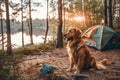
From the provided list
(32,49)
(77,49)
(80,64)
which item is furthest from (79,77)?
(32,49)

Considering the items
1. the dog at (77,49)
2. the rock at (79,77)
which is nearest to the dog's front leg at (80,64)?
the dog at (77,49)

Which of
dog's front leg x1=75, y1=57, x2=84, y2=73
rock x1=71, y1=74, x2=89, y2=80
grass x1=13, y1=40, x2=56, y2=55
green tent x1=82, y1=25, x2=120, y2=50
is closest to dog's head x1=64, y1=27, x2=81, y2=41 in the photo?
dog's front leg x1=75, y1=57, x2=84, y2=73

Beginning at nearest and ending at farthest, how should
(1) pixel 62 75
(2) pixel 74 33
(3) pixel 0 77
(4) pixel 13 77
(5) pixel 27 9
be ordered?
(3) pixel 0 77 < (4) pixel 13 77 < (1) pixel 62 75 < (2) pixel 74 33 < (5) pixel 27 9

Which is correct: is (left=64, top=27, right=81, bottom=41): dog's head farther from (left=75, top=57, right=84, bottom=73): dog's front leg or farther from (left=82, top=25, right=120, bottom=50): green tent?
(left=82, top=25, right=120, bottom=50): green tent

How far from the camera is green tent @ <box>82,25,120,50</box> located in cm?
1339

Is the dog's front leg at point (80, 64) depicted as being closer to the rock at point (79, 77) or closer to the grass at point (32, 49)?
the rock at point (79, 77)

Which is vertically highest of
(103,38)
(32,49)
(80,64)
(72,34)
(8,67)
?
(72,34)

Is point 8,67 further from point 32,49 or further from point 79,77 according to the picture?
point 32,49

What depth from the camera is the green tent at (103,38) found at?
1339 cm

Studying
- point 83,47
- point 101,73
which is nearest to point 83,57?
point 83,47

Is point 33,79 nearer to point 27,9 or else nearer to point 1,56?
point 1,56

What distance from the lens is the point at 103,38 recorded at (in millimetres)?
13508

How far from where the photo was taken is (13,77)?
676cm

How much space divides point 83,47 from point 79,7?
32.0 metres
